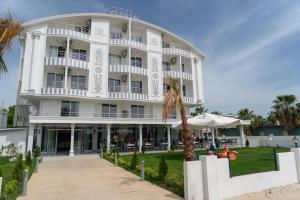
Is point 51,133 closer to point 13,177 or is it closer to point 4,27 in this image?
point 13,177

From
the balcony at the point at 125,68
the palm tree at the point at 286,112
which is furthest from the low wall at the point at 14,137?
the palm tree at the point at 286,112

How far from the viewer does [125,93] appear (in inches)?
1032

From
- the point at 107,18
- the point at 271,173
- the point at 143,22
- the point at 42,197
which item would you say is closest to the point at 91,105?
the point at 107,18

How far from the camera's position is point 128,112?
2778 centimetres

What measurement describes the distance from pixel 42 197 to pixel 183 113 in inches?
248

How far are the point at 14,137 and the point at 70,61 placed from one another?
9.53m

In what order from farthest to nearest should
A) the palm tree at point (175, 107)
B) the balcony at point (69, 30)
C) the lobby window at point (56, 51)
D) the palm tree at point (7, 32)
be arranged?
the lobby window at point (56, 51), the balcony at point (69, 30), the palm tree at point (175, 107), the palm tree at point (7, 32)

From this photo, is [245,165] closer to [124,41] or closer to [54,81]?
[124,41]

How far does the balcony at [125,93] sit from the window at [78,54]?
500cm

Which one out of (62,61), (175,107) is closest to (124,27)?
(62,61)

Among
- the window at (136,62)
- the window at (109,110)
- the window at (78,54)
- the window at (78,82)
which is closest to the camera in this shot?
the window at (78,82)

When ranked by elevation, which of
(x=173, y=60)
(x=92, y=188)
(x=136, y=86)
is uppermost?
(x=173, y=60)

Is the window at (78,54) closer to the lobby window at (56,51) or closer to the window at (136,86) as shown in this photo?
the lobby window at (56,51)

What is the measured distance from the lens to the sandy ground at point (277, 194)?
23.6ft
